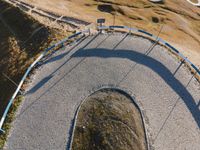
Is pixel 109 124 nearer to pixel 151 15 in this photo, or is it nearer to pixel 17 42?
pixel 17 42

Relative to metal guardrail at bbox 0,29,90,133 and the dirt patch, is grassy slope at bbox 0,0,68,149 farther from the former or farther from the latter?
the dirt patch

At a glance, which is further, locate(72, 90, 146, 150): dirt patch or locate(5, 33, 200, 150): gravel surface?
locate(5, 33, 200, 150): gravel surface

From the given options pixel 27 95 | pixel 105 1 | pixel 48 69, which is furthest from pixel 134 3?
pixel 27 95

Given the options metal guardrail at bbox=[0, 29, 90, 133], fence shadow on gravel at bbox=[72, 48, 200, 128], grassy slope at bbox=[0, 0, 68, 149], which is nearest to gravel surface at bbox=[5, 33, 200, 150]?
fence shadow on gravel at bbox=[72, 48, 200, 128]

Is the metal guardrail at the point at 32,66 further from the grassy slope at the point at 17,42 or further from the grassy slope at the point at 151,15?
the grassy slope at the point at 151,15

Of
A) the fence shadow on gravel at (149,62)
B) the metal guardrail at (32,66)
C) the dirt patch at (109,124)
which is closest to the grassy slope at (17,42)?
the metal guardrail at (32,66)

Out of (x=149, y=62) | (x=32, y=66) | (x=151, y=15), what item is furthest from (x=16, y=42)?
(x=151, y=15)
